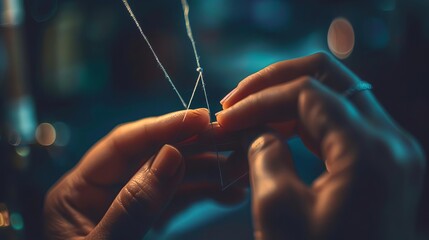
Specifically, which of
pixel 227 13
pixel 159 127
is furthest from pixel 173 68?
pixel 159 127

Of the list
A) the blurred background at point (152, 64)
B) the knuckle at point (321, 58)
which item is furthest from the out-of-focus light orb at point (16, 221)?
the knuckle at point (321, 58)

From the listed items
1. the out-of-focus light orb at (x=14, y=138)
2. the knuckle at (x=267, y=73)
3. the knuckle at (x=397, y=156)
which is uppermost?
the knuckle at (x=267, y=73)

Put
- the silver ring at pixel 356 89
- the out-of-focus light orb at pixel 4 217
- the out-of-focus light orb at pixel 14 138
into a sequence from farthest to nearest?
the out-of-focus light orb at pixel 14 138
the out-of-focus light orb at pixel 4 217
the silver ring at pixel 356 89

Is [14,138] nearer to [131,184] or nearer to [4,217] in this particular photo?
[4,217]

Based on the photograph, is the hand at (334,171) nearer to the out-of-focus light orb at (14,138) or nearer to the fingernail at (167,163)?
the fingernail at (167,163)

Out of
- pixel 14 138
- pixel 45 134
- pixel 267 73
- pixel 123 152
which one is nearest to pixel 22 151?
pixel 14 138

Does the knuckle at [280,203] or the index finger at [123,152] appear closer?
the knuckle at [280,203]
